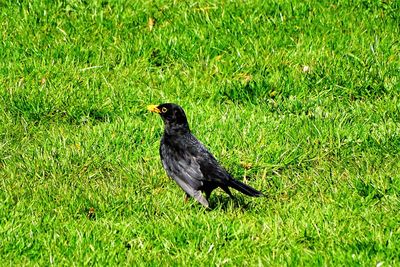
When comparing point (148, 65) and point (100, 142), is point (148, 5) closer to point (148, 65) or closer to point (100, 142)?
point (148, 65)

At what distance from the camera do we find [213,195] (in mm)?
6672

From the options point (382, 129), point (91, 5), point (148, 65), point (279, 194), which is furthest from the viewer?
point (91, 5)

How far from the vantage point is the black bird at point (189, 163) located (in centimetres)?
609

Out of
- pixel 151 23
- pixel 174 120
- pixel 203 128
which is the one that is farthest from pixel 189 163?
pixel 151 23

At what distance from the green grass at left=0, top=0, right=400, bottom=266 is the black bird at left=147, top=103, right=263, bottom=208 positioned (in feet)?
0.55

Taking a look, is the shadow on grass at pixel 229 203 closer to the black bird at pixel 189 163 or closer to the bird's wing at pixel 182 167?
the black bird at pixel 189 163

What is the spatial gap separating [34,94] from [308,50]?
9.08 ft

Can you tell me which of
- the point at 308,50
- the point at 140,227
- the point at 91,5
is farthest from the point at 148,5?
the point at 140,227

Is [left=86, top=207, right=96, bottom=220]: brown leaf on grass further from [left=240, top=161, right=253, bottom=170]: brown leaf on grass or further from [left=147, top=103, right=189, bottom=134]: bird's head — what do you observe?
[left=240, top=161, right=253, bottom=170]: brown leaf on grass

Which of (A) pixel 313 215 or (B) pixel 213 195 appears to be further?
(B) pixel 213 195

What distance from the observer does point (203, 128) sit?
737 cm

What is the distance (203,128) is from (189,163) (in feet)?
3.36

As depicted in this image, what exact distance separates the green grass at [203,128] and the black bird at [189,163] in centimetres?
17

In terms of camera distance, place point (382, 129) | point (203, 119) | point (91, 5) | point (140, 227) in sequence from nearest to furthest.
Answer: point (140, 227)
point (382, 129)
point (203, 119)
point (91, 5)
